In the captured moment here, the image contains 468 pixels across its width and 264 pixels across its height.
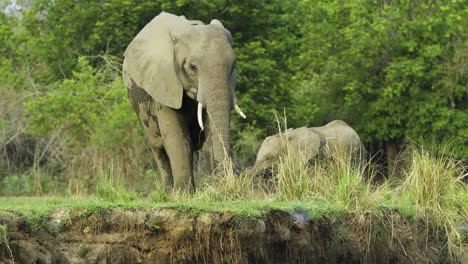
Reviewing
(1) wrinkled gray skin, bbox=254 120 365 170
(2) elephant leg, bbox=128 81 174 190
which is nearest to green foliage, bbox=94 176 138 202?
(2) elephant leg, bbox=128 81 174 190

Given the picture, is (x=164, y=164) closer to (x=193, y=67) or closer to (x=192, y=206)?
(x=193, y=67)

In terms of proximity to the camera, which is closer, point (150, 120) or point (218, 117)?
point (218, 117)

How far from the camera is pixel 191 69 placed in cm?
1202

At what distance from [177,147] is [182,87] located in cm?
85

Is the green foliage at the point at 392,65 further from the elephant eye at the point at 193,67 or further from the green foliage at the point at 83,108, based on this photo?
the elephant eye at the point at 193,67

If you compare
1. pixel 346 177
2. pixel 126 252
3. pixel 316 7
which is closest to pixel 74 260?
pixel 126 252

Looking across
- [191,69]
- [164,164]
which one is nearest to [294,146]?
[164,164]

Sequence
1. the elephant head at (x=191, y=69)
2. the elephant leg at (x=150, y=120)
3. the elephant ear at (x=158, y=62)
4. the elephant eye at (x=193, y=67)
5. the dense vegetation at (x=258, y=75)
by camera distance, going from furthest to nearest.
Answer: the dense vegetation at (x=258, y=75) → the elephant leg at (x=150, y=120) → the elephant ear at (x=158, y=62) → the elephant eye at (x=193, y=67) → the elephant head at (x=191, y=69)

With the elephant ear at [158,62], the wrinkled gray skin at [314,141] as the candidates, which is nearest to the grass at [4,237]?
the elephant ear at [158,62]

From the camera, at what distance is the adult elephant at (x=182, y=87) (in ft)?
37.9

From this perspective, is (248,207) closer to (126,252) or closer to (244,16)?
(126,252)

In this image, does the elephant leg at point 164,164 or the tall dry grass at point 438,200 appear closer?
the tall dry grass at point 438,200

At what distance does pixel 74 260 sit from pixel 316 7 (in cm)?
2115

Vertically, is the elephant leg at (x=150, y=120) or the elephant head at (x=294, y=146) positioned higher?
the elephant leg at (x=150, y=120)
